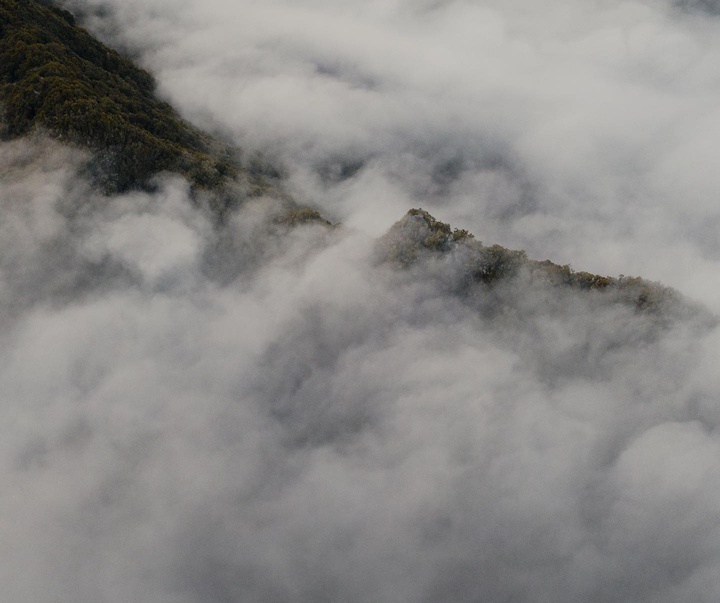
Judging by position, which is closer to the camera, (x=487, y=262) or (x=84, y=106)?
(x=84, y=106)

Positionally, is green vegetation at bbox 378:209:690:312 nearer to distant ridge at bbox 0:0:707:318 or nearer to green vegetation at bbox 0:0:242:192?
distant ridge at bbox 0:0:707:318

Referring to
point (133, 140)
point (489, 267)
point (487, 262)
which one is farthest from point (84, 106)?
point (489, 267)

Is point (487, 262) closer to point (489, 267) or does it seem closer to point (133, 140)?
point (489, 267)

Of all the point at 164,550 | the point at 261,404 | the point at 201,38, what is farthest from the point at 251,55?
the point at 164,550

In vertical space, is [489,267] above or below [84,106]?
below

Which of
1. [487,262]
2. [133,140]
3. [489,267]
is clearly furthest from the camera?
[489,267]

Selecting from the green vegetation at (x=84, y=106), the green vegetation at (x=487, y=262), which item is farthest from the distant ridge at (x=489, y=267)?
the green vegetation at (x=84, y=106)

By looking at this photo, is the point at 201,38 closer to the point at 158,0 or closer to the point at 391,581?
the point at 158,0

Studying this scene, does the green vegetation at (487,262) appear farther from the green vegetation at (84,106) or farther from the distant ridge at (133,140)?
the green vegetation at (84,106)

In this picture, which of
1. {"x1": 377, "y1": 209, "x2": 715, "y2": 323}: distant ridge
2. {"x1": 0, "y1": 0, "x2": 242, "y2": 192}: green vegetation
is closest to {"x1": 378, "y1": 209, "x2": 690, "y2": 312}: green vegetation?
{"x1": 377, "y1": 209, "x2": 715, "y2": 323}: distant ridge
